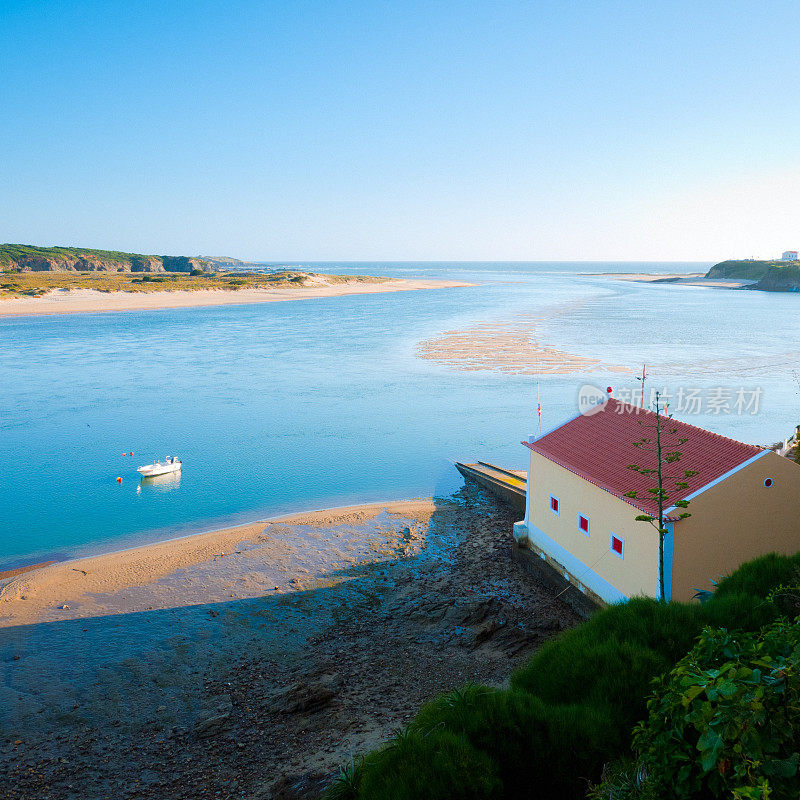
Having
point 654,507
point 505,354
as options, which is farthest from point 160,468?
point 505,354

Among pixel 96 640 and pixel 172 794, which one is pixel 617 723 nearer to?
pixel 172 794

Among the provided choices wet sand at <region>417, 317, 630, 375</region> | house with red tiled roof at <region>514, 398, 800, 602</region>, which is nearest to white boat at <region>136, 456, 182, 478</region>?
house with red tiled roof at <region>514, 398, 800, 602</region>

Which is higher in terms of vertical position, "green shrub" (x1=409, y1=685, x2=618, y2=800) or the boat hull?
"green shrub" (x1=409, y1=685, x2=618, y2=800)

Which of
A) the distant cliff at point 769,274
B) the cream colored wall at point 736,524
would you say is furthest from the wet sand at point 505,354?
the distant cliff at point 769,274

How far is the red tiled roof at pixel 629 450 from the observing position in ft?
44.1

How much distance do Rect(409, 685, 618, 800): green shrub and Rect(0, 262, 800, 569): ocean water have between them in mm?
17529

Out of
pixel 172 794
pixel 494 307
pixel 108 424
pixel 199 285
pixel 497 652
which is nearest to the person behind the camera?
pixel 172 794

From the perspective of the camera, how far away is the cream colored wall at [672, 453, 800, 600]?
42.5 feet

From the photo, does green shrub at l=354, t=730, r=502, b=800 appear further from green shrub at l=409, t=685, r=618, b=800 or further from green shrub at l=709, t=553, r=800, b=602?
green shrub at l=709, t=553, r=800, b=602

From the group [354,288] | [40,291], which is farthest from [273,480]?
[354,288]

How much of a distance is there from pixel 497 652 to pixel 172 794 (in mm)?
7094

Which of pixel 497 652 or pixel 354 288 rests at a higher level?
pixel 354 288

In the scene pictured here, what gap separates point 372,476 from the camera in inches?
1108

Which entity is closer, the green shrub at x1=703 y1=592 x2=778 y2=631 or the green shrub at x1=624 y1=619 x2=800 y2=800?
the green shrub at x1=624 y1=619 x2=800 y2=800
